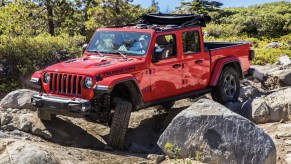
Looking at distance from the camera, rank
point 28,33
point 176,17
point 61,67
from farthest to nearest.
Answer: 1. point 28,33
2. point 176,17
3. point 61,67

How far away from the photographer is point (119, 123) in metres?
8.14

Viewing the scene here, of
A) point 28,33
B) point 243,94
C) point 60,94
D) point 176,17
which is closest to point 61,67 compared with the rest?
point 60,94

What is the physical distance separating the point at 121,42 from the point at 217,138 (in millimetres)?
3079

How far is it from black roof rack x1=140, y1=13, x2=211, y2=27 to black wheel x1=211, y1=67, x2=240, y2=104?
1191 millimetres

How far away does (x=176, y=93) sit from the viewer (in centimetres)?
975

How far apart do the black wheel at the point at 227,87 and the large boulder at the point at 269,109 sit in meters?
1.00

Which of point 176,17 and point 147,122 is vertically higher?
point 176,17

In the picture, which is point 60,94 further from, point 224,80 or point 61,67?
point 224,80

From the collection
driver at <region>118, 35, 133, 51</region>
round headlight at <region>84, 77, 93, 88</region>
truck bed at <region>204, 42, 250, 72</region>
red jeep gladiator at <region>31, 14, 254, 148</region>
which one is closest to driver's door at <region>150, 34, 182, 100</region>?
red jeep gladiator at <region>31, 14, 254, 148</region>

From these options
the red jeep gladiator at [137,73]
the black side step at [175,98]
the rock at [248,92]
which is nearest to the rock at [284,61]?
the rock at [248,92]

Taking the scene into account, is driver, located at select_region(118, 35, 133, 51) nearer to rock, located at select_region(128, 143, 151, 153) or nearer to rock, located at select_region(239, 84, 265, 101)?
rock, located at select_region(128, 143, 151, 153)

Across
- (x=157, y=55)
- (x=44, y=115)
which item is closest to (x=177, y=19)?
(x=157, y=55)

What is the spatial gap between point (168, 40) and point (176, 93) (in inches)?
41.1

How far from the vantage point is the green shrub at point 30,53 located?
1338 centimetres
